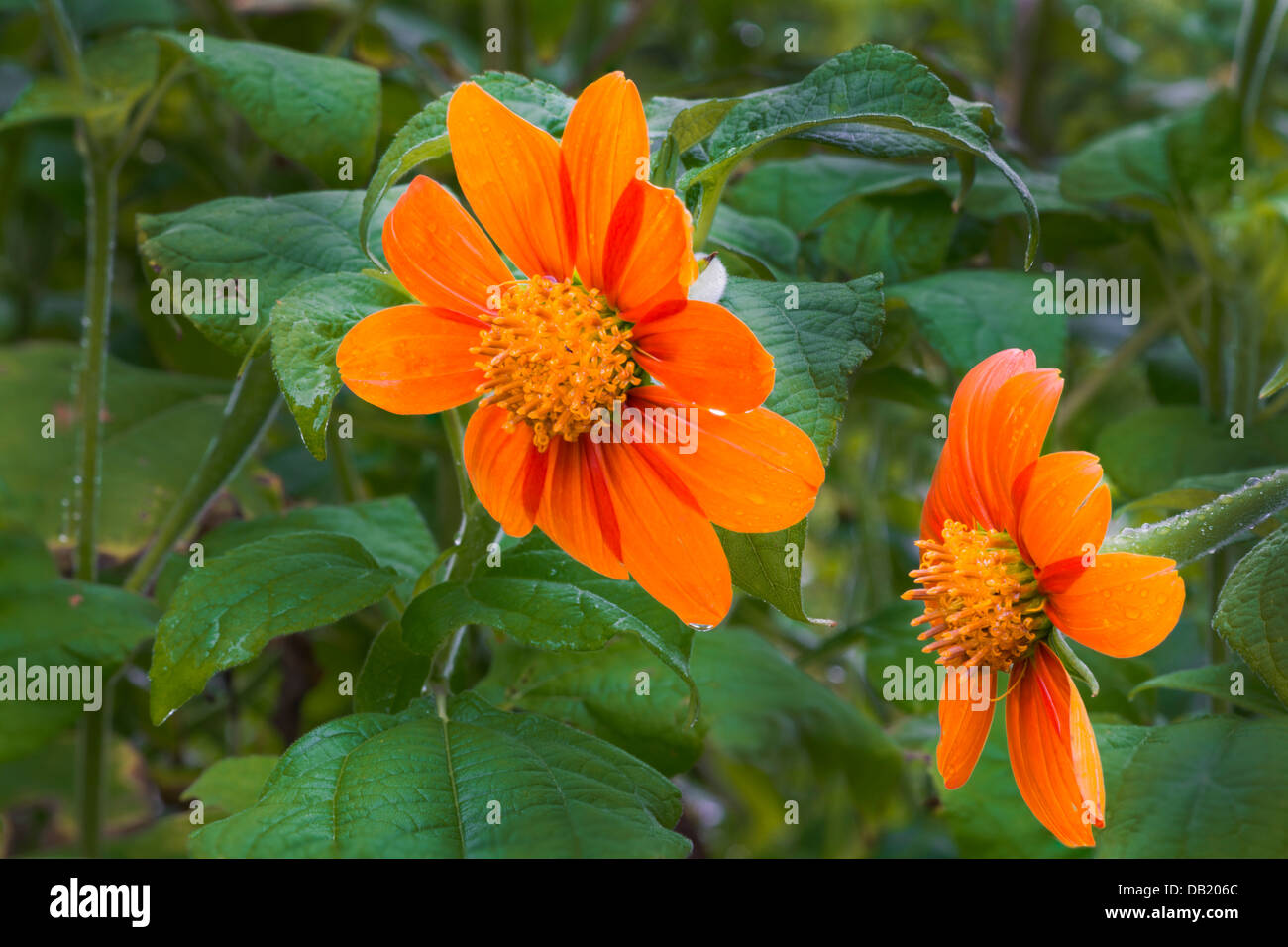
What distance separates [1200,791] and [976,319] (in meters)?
0.23

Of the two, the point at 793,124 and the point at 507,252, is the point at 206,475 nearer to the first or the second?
the point at 507,252

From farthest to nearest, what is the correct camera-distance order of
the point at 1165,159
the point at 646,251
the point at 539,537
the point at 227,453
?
the point at 1165,159 < the point at 227,453 < the point at 539,537 < the point at 646,251

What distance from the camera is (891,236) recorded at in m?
0.64

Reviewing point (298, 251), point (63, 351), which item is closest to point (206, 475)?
point (298, 251)

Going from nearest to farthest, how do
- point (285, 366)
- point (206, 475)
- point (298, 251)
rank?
point (285, 366) → point (298, 251) → point (206, 475)

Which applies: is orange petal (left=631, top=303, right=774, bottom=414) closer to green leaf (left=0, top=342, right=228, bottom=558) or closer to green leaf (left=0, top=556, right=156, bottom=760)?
green leaf (left=0, top=556, right=156, bottom=760)

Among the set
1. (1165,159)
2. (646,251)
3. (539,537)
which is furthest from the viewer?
(1165,159)

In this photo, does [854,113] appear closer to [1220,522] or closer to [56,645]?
[1220,522]

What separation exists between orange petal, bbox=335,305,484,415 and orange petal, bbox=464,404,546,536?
14 millimetres

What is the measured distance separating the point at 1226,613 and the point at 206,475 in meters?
0.51

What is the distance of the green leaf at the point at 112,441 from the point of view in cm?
73

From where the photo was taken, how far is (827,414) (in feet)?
1.28

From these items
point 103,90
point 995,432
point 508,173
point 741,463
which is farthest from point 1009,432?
point 103,90

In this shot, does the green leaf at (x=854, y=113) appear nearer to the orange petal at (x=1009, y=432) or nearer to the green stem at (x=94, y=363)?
the orange petal at (x=1009, y=432)
